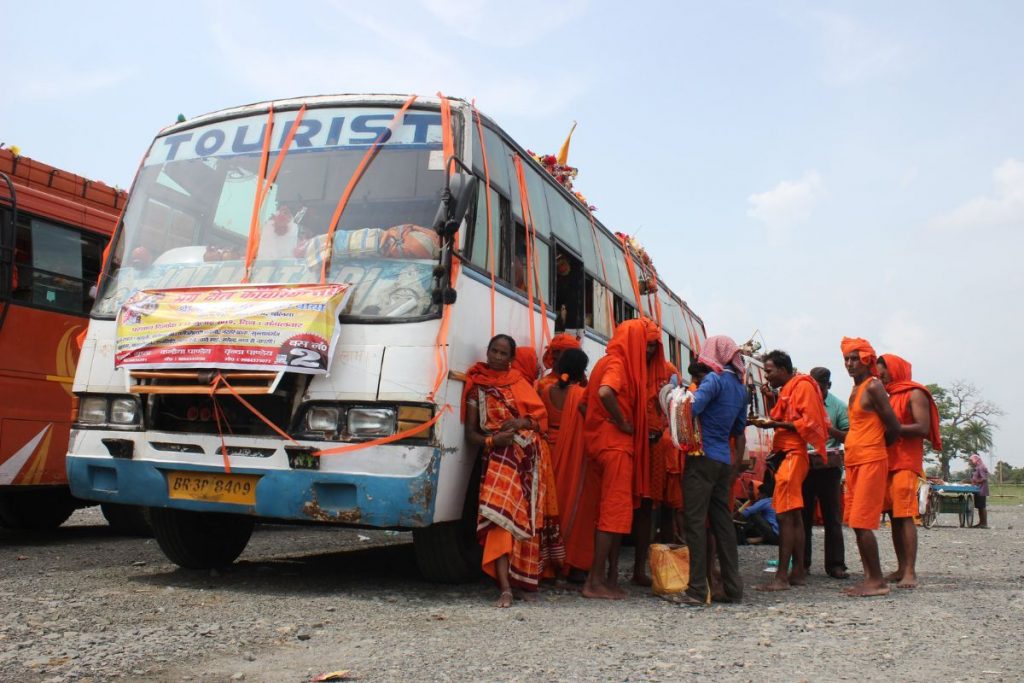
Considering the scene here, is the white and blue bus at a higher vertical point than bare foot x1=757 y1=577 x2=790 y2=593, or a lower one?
higher

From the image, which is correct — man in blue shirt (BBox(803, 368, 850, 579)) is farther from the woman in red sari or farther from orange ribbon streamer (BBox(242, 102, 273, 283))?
orange ribbon streamer (BBox(242, 102, 273, 283))

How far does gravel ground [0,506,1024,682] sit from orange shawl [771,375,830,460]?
1079 millimetres

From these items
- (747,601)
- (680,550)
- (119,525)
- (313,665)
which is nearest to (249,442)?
(313,665)

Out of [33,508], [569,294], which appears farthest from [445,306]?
[33,508]

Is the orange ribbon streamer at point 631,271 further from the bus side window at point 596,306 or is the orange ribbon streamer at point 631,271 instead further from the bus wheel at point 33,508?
the bus wheel at point 33,508

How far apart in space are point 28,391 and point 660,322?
6.85 m

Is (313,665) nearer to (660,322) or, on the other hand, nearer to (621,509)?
(621,509)

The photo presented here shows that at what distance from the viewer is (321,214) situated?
18.0 ft

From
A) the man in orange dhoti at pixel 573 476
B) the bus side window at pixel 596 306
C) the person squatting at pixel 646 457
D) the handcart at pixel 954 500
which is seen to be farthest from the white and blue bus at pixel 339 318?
the handcart at pixel 954 500

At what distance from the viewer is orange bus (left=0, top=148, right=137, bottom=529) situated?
7555 mm

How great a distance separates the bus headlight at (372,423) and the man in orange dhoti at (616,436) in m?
1.41

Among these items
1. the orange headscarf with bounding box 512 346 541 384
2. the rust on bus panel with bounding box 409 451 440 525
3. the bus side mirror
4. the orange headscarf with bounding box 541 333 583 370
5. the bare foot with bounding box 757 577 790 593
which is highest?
the bus side mirror

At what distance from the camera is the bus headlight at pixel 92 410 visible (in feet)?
17.9

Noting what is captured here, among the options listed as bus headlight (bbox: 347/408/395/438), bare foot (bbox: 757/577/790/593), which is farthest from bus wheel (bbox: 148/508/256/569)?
→ bare foot (bbox: 757/577/790/593)
